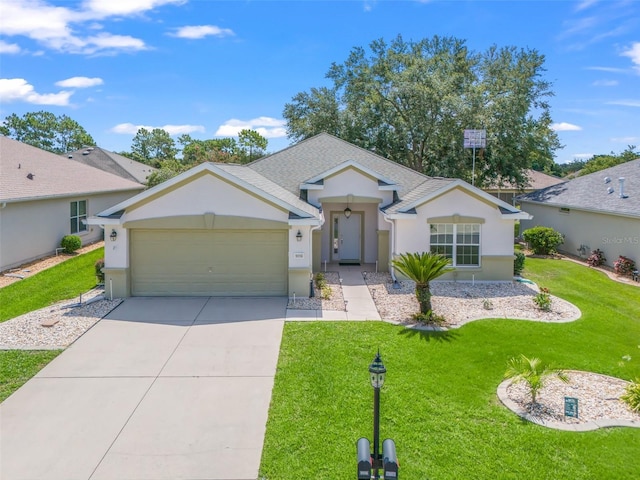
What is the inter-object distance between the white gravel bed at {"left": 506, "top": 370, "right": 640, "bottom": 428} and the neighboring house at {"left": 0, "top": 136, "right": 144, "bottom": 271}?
18.1 metres

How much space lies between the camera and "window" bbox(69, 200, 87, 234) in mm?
21869

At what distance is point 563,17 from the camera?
18.2 meters

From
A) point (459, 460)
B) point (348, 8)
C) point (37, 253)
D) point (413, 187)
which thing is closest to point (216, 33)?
point (348, 8)

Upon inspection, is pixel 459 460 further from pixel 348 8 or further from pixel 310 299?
pixel 348 8

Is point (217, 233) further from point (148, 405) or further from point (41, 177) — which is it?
point (41, 177)

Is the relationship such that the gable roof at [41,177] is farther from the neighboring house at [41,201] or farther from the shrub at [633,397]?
the shrub at [633,397]

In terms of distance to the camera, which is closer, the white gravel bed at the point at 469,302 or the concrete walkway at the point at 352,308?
the concrete walkway at the point at 352,308

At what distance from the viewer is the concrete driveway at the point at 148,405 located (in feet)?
19.8

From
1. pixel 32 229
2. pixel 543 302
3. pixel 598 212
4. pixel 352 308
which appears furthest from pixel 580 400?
pixel 32 229

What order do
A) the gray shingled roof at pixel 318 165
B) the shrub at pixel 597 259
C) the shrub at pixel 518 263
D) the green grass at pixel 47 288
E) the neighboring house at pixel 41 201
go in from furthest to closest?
1. the shrub at pixel 597 259
2. the gray shingled roof at pixel 318 165
3. the shrub at pixel 518 263
4. the neighboring house at pixel 41 201
5. the green grass at pixel 47 288

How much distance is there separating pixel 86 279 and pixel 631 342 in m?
18.1

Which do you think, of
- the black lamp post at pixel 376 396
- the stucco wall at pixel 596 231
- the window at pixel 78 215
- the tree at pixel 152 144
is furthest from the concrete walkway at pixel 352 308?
the tree at pixel 152 144

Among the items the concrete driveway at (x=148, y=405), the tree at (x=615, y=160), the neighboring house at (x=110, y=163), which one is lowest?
the concrete driveway at (x=148, y=405)

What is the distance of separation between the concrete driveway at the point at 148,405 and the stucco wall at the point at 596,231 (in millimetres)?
16191
